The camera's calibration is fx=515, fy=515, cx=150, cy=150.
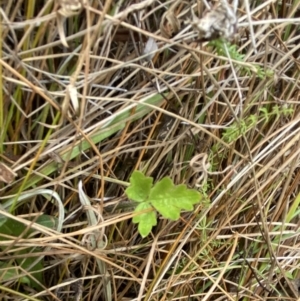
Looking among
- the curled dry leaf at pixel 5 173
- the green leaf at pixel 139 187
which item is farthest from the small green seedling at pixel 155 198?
the curled dry leaf at pixel 5 173

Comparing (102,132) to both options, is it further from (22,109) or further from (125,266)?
(125,266)

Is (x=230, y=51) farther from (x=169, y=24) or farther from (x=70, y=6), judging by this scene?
(x=70, y=6)

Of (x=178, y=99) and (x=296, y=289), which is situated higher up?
(x=178, y=99)

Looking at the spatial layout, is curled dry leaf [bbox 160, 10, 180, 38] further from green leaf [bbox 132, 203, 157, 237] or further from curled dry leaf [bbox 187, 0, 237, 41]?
green leaf [bbox 132, 203, 157, 237]

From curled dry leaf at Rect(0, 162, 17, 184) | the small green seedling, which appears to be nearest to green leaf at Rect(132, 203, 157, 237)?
the small green seedling

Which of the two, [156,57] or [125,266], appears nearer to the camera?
[156,57]

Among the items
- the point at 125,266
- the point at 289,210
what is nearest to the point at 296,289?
the point at 289,210

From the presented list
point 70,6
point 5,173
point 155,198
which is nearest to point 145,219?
point 155,198
